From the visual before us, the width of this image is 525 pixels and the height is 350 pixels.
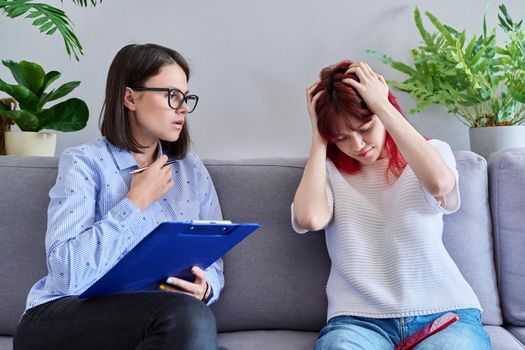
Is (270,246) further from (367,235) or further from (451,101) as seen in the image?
(451,101)

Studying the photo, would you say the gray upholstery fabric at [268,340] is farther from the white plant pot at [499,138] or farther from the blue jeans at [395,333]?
the white plant pot at [499,138]

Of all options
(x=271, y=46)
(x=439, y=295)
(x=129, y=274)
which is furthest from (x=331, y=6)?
(x=129, y=274)

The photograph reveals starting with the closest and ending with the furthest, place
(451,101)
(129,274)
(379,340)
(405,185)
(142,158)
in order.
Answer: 1. (129,274)
2. (379,340)
3. (405,185)
4. (142,158)
5. (451,101)

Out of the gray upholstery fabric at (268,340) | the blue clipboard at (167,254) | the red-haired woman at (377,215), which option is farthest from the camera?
the gray upholstery fabric at (268,340)

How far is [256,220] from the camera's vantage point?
165cm

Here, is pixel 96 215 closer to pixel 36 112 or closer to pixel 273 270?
pixel 273 270

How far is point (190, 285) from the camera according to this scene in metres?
1.36

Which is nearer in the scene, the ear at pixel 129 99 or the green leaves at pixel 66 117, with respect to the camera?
the ear at pixel 129 99

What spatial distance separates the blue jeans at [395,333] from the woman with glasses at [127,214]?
27 cm

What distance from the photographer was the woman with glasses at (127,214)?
1177 millimetres

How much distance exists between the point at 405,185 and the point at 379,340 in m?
0.37

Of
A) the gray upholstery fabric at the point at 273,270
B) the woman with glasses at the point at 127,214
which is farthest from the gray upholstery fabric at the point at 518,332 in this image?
the woman with glasses at the point at 127,214

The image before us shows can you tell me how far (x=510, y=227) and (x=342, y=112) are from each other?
556mm

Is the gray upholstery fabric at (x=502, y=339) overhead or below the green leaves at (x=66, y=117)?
below
